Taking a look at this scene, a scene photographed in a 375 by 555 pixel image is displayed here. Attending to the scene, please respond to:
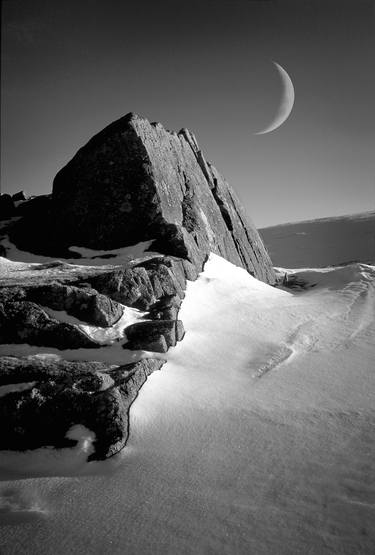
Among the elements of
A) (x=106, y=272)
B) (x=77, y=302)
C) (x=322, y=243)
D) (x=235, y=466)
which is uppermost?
(x=106, y=272)

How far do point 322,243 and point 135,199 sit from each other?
2134 inches

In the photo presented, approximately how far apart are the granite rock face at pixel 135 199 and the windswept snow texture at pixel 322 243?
111ft

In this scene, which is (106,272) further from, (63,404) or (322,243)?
(322,243)

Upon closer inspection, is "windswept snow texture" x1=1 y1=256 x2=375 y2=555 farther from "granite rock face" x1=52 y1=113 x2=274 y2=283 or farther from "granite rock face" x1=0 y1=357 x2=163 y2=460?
"granite rock face" x1=52 y1=113 x2=274 y2=283

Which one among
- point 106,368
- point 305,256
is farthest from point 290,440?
point 305,256

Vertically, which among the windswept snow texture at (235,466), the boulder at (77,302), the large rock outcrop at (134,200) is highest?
the large rock outcrop at (134,200)

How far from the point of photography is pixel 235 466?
4895mm

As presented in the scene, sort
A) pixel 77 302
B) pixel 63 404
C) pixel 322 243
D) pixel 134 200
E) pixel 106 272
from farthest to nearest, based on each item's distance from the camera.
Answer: pixel 322 243
pixel 134 200
pixel 106 272
pixel 77 302
pixel 63 404

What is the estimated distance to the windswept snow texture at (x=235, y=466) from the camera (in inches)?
153

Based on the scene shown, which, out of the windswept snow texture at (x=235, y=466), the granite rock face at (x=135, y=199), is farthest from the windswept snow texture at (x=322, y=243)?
the windswept snow texture at (x=235, y=466)

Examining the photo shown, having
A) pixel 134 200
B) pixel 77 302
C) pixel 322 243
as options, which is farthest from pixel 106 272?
pixel 322 243

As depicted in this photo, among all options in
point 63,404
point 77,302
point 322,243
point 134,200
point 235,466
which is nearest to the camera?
point 235,466

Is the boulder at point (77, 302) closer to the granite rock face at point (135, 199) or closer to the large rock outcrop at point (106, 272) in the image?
the large rock outcrop at point (106, 272)

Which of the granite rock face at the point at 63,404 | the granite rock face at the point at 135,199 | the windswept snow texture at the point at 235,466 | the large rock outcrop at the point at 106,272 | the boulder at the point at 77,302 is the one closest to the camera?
the windswept snow texture at the point at 235,466
